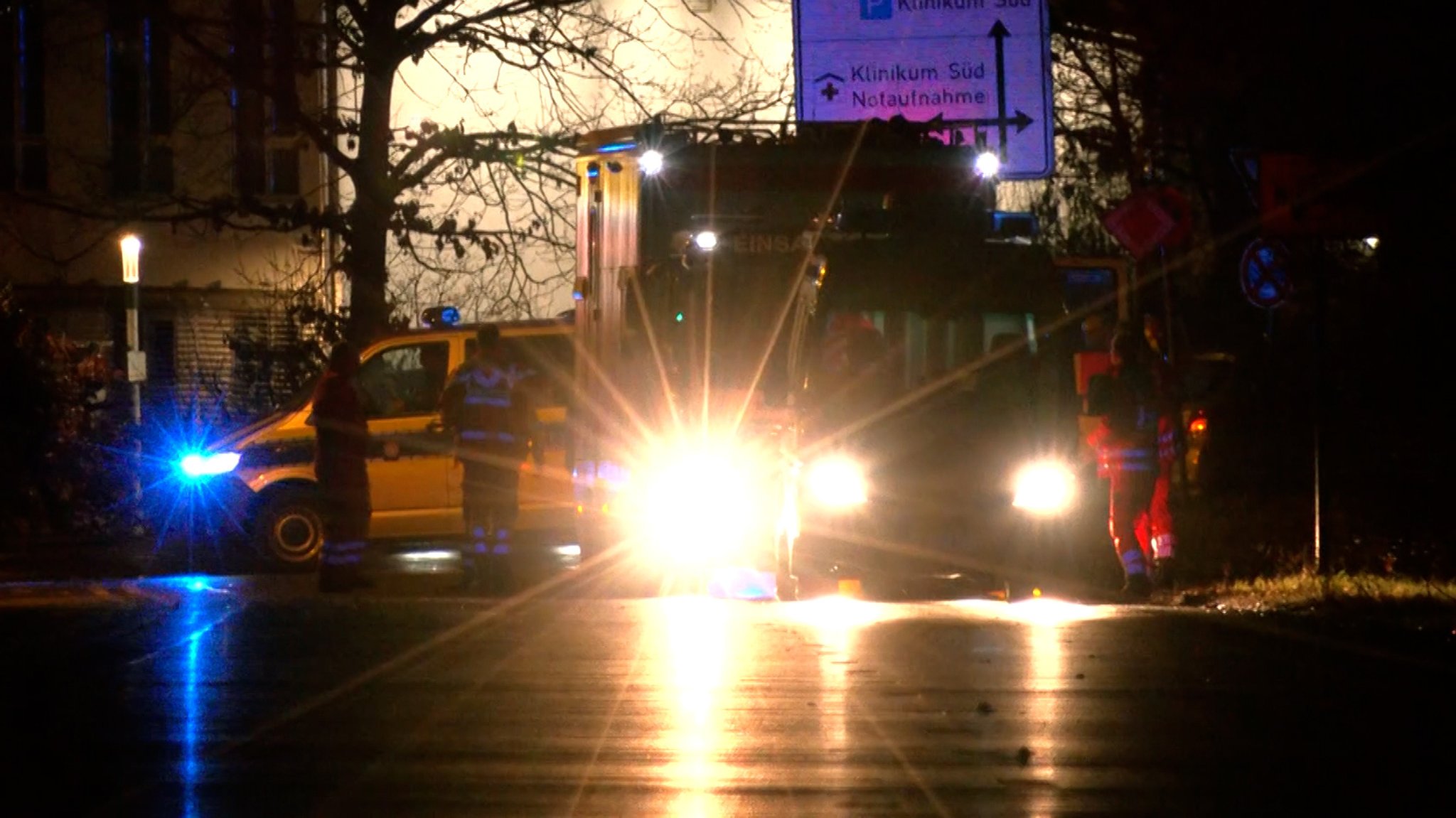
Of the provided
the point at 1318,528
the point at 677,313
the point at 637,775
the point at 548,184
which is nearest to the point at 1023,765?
the point at 637,775

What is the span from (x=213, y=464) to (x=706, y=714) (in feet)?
34.9

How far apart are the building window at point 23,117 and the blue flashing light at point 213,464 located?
14.1 meters

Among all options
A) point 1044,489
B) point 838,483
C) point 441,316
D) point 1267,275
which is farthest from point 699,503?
point 1267,275

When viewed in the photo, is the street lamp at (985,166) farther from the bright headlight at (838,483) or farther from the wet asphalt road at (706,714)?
the wet asphalt road at (706,714)

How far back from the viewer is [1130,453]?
1507 centimetres

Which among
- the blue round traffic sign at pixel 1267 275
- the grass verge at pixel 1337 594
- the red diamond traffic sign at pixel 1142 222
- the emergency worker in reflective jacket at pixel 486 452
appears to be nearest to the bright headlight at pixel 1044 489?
the grass verge at pixel 1337 594

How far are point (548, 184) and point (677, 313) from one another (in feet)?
32.8

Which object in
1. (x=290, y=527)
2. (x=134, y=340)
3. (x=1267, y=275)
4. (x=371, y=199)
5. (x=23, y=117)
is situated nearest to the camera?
(x=1267, y=275)

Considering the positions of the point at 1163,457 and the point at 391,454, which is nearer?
the point at 1163,457

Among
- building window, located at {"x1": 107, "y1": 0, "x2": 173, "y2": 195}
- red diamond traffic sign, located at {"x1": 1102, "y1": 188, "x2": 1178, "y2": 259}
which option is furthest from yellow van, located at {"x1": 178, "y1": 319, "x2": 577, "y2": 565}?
building window, located at {"x1": 107, "y1": 0, "x2": 173, "y2": 195}

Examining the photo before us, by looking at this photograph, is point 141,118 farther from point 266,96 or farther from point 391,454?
point 391,454

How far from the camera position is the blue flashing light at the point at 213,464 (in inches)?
725

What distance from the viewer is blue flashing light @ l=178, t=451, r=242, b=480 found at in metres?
18.4

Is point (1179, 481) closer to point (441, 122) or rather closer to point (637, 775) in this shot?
point (441, 122)
